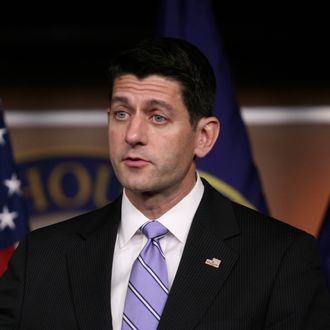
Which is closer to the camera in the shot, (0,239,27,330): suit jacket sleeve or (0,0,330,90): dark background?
(0,239,27,330): suit jacket sleeve

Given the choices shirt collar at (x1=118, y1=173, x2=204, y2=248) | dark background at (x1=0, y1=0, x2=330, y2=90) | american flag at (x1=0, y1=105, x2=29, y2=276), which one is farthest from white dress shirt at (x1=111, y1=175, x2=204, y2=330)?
dark background at (x1=0, y1=0, x2=330, y2=90)

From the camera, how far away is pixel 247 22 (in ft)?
8.07

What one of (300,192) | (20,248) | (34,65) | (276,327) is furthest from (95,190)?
(276,327)

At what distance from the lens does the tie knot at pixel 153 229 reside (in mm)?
1234

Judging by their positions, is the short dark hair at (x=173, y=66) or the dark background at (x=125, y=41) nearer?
the short dark hair at (x=173, y=66)

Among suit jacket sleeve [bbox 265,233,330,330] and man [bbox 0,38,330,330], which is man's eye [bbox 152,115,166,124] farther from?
suit jacket sleeve [bbox 265,233,330,330]

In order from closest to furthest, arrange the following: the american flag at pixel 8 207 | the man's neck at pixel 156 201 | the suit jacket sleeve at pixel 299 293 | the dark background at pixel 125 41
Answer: the suit jacket sleeve at pixel 299 293 < the man's neck at pixel 156 201 < the american flag at pixel 8 207 < the dark background at pixel 125 41

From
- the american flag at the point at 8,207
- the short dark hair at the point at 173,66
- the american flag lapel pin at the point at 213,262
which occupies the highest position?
the short dark hair at the point at 173,66

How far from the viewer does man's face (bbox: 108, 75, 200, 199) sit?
1.18 metres

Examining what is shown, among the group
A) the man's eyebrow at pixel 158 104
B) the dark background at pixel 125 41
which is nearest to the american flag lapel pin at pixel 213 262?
the man's eyebrow at pixel 158 104

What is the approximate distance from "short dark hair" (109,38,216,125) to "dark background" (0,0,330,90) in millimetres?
1179

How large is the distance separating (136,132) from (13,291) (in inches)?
12.6

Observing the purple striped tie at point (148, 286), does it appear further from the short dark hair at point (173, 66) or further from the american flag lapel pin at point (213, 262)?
the short dark hair at point (173, 66)

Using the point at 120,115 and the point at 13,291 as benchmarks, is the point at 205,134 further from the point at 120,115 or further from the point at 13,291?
the point at 13,291
